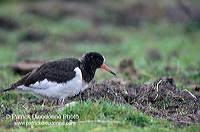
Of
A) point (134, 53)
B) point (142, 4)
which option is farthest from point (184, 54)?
point (142, 4)

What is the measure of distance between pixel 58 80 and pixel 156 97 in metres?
2.06

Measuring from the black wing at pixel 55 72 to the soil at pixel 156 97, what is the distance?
0.55m

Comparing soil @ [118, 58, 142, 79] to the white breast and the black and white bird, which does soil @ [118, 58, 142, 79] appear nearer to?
the black and white bird

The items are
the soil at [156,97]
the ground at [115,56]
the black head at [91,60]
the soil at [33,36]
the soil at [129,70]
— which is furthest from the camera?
the soil at [33,36]

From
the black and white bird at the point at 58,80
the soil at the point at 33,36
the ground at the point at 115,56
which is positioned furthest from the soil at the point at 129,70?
the soil at the point at 33,36

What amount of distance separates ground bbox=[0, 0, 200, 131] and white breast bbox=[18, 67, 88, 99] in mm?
367

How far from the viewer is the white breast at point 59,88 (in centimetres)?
722

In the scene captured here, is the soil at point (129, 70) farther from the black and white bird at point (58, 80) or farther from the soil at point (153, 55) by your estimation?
the soil at point (153, 55)

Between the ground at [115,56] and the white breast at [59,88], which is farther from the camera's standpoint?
the white breast at [59,88]

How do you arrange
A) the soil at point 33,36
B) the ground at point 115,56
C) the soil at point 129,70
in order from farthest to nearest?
1. the soil at point 33,36
2. the soil at point 129,70
3. the ground at point 115,56

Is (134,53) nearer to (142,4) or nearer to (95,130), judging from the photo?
(142,4)

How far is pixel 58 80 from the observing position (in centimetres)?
733

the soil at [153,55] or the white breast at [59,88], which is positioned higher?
the soil at [153,55]

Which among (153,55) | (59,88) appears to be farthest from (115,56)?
(59,88)
